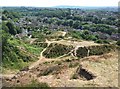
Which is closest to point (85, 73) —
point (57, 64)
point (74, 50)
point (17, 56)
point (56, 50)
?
point (57, 64)

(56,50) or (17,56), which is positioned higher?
(17,56)

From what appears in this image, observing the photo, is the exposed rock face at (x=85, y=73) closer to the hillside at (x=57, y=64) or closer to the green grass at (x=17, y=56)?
the hillside at (x=57, y=64)

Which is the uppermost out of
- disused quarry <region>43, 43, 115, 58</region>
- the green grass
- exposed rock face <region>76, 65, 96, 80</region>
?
exposed rock face <region>76, 65, 96, 80</region>

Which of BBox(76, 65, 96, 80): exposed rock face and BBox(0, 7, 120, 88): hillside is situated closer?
BBox(0, 7, 120, 88): hillside

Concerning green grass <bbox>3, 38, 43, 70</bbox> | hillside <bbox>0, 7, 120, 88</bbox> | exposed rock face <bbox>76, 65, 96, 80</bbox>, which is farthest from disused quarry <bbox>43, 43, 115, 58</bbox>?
exposed rock face <bbox>76, 65, 96, 80</bbox>

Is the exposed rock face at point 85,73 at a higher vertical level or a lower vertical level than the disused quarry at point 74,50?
higher

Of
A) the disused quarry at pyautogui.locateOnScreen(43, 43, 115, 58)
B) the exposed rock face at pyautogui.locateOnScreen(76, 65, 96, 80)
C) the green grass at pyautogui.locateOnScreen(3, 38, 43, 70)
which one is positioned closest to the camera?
the exposed rock face at pyautogui.locateOnScreen(76, 65, 96, 80)

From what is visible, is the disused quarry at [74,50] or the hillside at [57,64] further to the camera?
the disused quarry at [74,50]

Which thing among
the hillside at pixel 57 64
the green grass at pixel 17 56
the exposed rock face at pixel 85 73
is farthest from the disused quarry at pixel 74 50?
the exposed rock face at pixel 85 73

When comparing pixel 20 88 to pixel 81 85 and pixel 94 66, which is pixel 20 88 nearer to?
pixel 81 85

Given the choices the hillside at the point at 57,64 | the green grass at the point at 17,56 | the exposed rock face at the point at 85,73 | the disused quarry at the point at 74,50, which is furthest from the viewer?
the disused quarry at the point at 74,50

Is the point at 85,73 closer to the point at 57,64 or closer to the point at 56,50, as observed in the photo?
the point at 57,64

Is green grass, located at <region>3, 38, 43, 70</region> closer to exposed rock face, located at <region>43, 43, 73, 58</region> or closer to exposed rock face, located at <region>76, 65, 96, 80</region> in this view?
exposed rock face, located at <region>43, 43, 73, 58</region>
